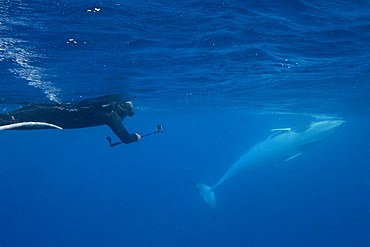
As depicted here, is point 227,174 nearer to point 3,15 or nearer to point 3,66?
point 3,66

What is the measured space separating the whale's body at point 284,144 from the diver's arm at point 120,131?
9372 mm

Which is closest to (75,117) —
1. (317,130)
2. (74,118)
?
(74,118)

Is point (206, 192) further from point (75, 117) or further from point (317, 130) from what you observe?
point (75, 117)

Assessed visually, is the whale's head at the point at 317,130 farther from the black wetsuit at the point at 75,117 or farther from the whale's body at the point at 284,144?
the black wetsuit at the point at 75,117

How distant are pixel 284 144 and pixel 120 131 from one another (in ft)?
35.0

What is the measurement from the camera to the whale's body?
14781 millimetres

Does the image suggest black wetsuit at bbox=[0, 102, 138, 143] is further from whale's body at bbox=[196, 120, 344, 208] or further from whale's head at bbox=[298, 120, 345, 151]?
whale's head at bbox=[298, 120, 345, 151]

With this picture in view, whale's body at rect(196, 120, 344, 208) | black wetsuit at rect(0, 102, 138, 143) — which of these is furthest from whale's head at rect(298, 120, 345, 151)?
black wetsuit at rect(0, 102, 138, 143)

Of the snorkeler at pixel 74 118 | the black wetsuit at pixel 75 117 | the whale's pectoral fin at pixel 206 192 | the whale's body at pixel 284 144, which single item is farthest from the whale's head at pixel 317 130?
the black wetsuit at pixel 75 117

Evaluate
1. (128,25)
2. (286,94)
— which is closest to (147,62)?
(128,25)

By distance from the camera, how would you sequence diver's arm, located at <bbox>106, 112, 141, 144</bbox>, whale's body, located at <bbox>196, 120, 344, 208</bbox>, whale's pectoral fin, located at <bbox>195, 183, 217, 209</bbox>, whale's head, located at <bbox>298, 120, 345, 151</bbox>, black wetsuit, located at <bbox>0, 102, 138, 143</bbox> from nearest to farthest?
black wetsuit, located at <bbox>0, 102, 138, 143</bbox> → diver's arm, located at <bbox>106, 112, 141, 144</bbox> → whale's head, located at <bbox>298, 120, 345, 151</bbox> → whale's body, located at <bbox>196, 120, 344, 208</bbox> → whale's pectoral fin, located at <bbox>195, 183, 217, 209</bbox>

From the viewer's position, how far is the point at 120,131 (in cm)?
830

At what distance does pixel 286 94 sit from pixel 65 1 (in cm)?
1964

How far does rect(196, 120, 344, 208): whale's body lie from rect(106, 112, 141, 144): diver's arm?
9.37 metres
